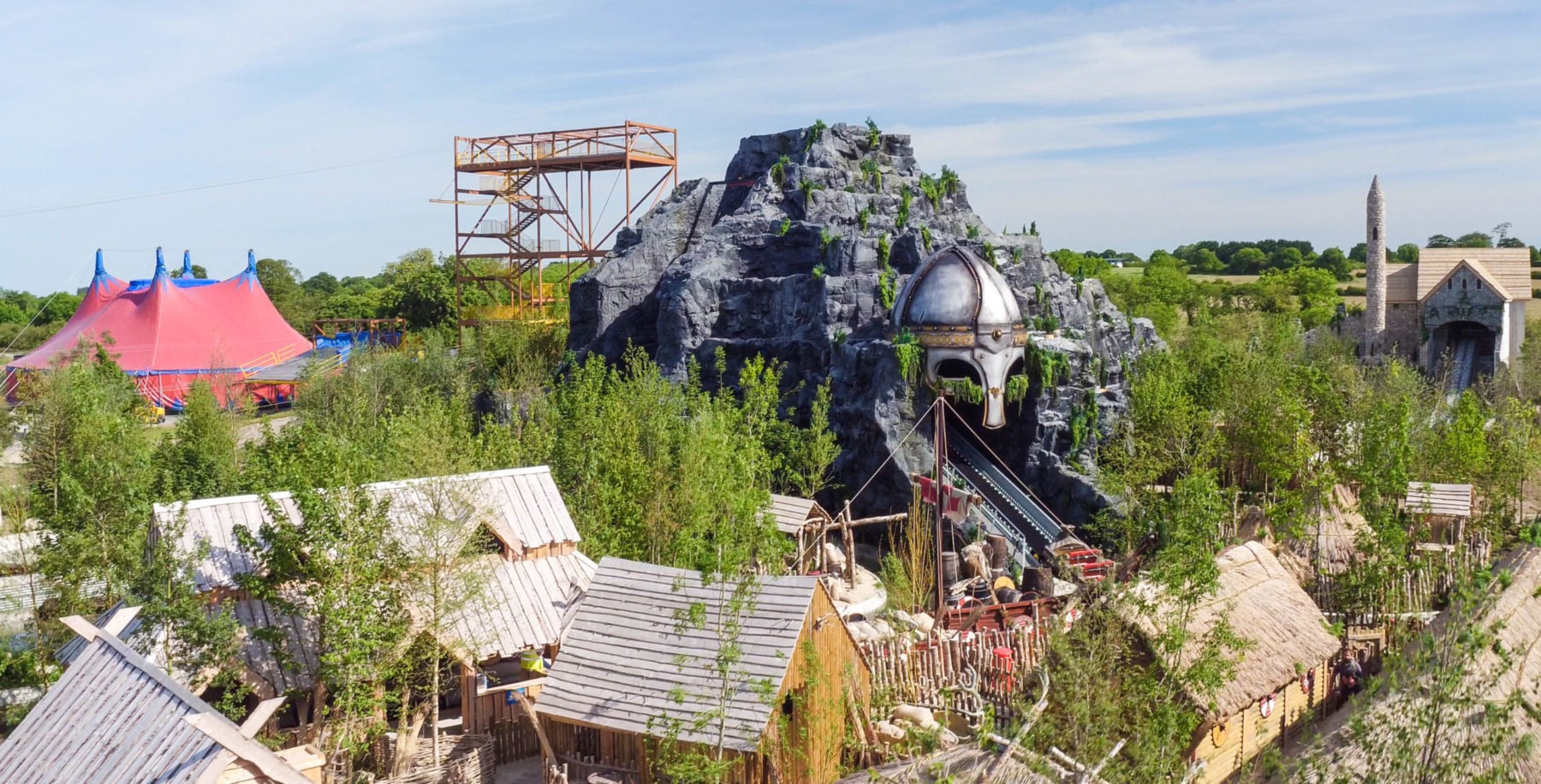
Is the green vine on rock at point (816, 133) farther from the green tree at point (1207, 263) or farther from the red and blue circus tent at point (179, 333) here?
the green tree at point (1207, 263)

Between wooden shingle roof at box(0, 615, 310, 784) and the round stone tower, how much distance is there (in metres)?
54.3

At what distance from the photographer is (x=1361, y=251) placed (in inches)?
4988

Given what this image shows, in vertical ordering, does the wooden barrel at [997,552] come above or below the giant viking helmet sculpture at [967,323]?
below

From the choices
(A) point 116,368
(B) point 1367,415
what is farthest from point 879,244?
(A) point 116,368

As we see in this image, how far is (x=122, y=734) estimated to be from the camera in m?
11.3

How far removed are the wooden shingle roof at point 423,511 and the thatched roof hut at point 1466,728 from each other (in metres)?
10.2

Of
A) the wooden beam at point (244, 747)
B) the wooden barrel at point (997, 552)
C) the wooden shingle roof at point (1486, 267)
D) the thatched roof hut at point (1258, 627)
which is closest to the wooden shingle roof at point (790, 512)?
the wooden barrel at point (997, 552)

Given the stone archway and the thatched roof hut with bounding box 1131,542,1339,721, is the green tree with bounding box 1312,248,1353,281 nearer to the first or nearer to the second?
the stone archway

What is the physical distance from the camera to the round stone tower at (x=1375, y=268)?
55.3 meters

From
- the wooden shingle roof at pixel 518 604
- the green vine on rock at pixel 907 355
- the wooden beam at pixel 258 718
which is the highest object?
the green vine on rock at pixel 907 355

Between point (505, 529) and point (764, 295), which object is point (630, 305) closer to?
point (764, 295)

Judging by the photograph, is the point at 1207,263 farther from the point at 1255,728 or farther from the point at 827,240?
the point at 1255,728

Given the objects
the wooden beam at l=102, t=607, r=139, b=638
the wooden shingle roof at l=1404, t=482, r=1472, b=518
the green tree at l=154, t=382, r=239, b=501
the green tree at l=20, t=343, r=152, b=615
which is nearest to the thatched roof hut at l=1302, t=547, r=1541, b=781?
the wooden shingle roof at l=1404, t=482, r=1472, b=518

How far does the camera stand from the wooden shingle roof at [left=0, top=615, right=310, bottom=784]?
10.5 m
